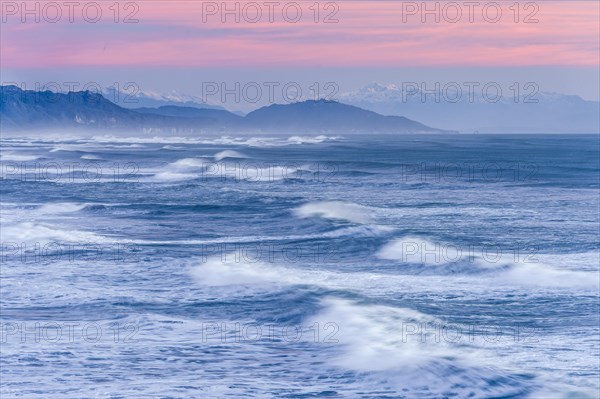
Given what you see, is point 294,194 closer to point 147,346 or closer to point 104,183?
point 104,183

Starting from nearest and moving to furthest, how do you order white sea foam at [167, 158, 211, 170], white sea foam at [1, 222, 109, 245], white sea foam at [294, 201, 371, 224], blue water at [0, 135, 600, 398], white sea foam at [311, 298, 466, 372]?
blue water at [0, 135, 600, 398]
white sea foam at [311, 298, 466, 372]
white sea foam at [1, 222, 109, 245]
white sea foam at [294, 201, 371, 224]
white sea foam at [167, 158, 211, 170]

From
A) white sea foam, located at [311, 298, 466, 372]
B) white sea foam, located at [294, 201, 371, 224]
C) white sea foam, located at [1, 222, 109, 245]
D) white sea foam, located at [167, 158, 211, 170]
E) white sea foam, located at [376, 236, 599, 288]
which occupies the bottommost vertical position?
white sea foam, located at [311, 298, 466, 372]

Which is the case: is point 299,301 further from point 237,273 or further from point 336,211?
point 336,211

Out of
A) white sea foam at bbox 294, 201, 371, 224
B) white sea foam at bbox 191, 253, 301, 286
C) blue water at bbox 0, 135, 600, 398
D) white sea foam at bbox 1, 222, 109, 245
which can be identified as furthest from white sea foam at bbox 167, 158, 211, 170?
white sea foam at bbox 191, 253, 301, 286

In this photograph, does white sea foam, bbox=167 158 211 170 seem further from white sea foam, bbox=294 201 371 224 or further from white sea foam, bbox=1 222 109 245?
white sea foam, bbox=1 222 109 245

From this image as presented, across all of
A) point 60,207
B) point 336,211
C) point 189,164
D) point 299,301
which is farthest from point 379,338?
point 189,164

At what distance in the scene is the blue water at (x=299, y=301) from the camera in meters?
12.7

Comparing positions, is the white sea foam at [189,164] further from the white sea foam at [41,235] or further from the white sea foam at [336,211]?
the white sea foam at [41,235]

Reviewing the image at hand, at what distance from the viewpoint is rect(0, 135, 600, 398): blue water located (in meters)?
12.7

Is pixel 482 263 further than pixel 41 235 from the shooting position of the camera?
No

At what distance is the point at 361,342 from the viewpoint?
48.2 ft

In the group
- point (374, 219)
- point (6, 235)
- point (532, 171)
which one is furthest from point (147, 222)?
point (532, 171)

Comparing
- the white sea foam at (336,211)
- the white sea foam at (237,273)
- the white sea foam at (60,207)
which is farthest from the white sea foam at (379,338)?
the white sea foam at (60,207)

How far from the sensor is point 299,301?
57.5ft
